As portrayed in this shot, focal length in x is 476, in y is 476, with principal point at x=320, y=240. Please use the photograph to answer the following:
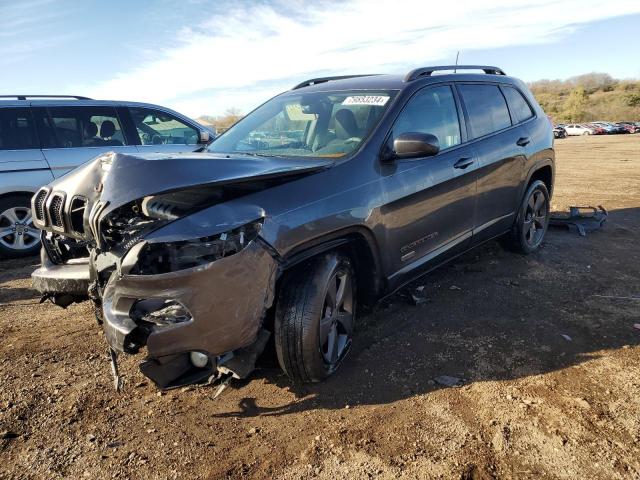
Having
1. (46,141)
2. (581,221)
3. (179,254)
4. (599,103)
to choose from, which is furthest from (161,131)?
(599,103)

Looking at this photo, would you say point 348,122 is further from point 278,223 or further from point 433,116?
point 278,223

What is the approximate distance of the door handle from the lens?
3.96m

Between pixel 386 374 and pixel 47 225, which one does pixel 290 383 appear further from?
pixel 47 225

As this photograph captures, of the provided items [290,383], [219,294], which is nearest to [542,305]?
[290,383]

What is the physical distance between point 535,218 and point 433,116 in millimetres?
2482

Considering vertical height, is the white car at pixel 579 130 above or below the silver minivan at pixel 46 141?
below

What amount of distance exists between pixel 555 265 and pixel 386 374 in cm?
312

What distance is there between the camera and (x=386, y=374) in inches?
123

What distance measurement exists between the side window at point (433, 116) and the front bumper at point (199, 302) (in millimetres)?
1646

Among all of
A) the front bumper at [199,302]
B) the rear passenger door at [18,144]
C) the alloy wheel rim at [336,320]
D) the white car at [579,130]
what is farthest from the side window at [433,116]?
the white car at [579,130]

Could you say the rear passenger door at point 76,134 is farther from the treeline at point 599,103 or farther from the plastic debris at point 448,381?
the treeline at point 599,103

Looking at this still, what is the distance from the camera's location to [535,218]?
18.4ft

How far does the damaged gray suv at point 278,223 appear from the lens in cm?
236

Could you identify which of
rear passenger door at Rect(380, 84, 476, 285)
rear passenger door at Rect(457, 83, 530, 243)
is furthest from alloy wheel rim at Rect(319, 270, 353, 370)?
rear passenger door at Rect(457, 83, 530, 243)
